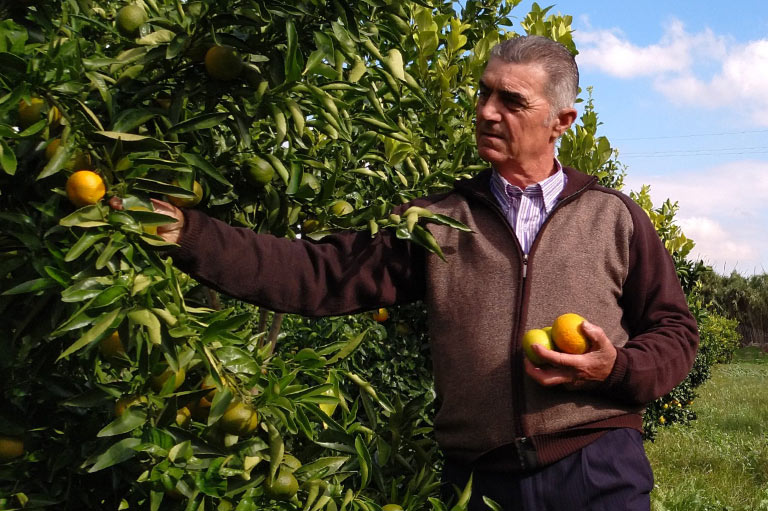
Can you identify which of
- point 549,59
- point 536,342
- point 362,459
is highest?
point 549,59

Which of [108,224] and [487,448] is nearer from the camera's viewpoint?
[108,224]

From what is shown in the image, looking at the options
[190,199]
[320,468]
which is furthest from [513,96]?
[320,468]

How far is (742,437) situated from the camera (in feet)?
26.1

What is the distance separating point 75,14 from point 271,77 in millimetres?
462

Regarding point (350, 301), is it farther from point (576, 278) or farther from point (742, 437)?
point (742, 437)

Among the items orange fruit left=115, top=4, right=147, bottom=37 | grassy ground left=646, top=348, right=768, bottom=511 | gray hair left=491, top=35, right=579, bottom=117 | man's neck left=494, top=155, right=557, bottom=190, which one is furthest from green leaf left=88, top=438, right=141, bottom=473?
grassy ground left=646, top=348, right=768, bottom=511

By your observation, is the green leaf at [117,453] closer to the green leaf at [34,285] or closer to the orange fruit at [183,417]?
the orange fruit at [183,417]

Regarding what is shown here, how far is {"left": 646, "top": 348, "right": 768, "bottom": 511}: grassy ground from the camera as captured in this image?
519cm

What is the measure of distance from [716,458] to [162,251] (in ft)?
20.9

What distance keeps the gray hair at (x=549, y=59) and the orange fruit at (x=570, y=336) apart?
→ 63 centimetres

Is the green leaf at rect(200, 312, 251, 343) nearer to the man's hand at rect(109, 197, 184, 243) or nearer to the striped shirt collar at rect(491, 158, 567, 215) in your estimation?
the man's hand at rect(109, 197, 184, 243)

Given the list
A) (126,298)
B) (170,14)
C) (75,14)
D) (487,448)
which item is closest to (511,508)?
(487,448)

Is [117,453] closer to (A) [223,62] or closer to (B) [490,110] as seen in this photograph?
Answer: (A) [223,62]

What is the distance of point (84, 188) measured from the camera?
4.34 ft
